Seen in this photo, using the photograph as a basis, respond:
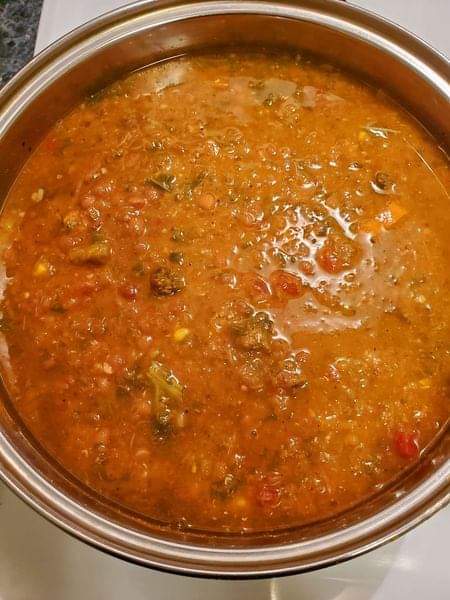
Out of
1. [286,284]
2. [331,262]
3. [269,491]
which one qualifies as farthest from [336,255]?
[269,491]

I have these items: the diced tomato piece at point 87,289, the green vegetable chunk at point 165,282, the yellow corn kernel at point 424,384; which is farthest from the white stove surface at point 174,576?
the green vegetable chunk at point 165,282

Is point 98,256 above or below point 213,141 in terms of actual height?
below

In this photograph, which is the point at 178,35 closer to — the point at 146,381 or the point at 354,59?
the point at 354,59

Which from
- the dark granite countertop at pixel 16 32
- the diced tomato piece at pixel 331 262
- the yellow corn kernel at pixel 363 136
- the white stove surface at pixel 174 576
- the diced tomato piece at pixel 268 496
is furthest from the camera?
the dark granite countertop at pixel 16 32

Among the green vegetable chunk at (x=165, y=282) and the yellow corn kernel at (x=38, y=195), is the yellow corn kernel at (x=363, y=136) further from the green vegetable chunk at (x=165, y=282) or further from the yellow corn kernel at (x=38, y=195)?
the yellow corn kernel at (x=38, y=195)

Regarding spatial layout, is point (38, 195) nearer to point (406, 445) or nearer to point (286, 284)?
point (286, 284)

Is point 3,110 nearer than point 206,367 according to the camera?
No

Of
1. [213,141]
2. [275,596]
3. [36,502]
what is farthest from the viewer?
[213,141]

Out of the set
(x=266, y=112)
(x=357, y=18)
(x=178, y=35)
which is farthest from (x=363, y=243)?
(x=178, y=35)
